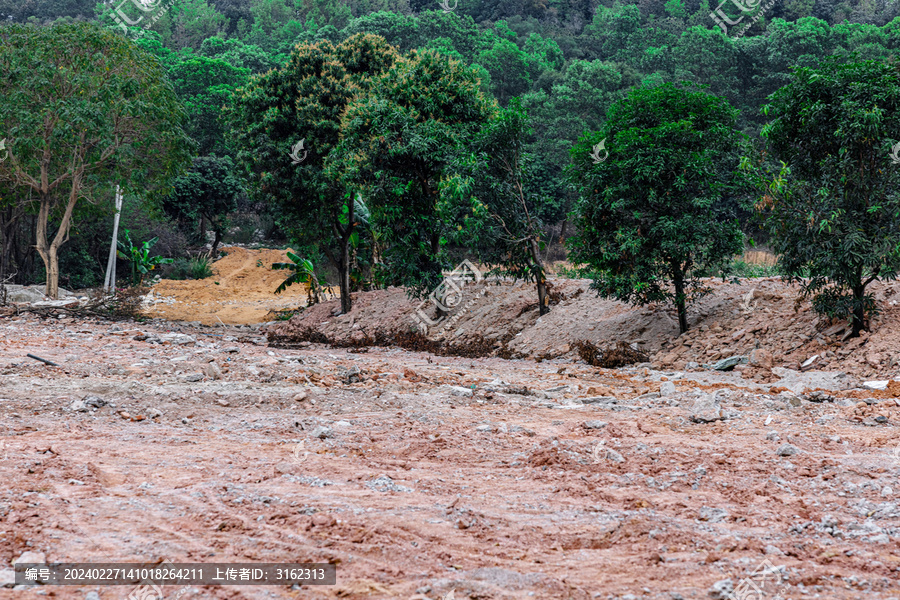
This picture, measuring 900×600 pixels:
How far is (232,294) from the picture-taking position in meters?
31.1

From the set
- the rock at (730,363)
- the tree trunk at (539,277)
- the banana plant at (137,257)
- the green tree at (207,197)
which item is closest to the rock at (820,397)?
the rock at (730,363)

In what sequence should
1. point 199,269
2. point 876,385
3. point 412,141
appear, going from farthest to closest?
point 199,269 < point 412,141 < point 876,385

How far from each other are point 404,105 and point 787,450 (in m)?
12.9

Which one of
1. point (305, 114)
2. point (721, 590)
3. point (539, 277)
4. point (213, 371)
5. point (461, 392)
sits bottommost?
point (461, 392)

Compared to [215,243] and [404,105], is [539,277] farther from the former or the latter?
[215,243]

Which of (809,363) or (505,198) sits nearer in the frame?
(809,363)

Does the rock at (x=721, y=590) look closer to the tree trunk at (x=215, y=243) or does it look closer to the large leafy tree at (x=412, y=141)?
the large leafy tree at (x=412, y=141)

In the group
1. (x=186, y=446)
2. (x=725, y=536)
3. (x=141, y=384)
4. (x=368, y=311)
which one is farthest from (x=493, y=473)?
(x=368, y=311)

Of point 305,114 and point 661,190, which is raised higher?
point 305,114

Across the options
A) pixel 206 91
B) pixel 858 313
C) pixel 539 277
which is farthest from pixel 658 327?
pixel 206 91

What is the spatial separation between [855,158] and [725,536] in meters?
8.59

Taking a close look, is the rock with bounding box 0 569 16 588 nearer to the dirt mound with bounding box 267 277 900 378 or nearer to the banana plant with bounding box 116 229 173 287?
the dirt mound with bounding box 267 277 900 378

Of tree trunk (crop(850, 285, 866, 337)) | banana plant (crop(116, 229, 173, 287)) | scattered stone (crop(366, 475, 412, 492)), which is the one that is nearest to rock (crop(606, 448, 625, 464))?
scattered stone (crop(366, 475, 412, 492))

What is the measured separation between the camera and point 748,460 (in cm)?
522
